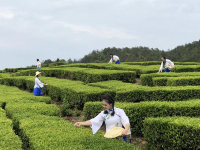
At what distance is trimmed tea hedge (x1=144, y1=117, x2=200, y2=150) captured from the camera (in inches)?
222

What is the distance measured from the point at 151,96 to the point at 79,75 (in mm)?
9476

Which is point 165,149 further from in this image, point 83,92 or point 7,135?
point 83,92

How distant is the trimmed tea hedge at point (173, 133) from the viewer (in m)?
5.64

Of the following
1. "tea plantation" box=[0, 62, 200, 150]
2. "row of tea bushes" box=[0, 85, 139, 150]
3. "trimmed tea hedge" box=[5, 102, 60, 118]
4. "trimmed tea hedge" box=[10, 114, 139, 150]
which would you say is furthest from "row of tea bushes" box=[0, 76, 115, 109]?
"trimmed tea hedge" box=[10, 114, 139, 150]

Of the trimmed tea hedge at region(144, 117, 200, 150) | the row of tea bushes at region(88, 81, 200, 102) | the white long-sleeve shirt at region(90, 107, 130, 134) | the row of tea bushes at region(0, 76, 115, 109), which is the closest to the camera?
the white long-sleeve shirt at region(90, 107, 130, 134)

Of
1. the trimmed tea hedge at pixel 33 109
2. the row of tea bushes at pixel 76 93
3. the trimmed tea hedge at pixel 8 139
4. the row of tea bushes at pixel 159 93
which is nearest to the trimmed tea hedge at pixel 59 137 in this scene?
the trimmed tea hedge at pixel 8 139

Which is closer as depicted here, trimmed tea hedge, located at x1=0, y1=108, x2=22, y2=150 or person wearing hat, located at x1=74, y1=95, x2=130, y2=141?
person wearing hat, located at x1=74, y1=95, x2=130, y2=141

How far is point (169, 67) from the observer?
52.0ft

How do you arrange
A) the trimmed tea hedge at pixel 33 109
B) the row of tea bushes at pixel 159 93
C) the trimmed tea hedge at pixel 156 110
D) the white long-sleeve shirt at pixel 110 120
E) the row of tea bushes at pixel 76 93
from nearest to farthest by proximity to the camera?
the white long-sleeve shirt at pixel 110 120 → the trimmed tea hedge at pixel 156 110 → the trimmed tea hedge at pixel 33 109 → the row of tea bushes at pixel 159 93 → the row of tea bushes at pixel 76 93

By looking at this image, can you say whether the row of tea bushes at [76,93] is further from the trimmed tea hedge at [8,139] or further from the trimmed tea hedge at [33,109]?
the trimmed tea hedge at [8,139]

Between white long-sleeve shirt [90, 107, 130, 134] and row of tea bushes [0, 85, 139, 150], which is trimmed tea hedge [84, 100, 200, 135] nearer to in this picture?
row of tea bushes [0, 85, 139, 150]

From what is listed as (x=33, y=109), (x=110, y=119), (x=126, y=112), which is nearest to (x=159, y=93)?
(x=126, y=112)

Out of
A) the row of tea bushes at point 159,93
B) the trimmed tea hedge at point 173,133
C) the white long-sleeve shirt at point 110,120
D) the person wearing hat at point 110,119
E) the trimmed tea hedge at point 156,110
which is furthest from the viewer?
the row of tea bushes at point 159,93

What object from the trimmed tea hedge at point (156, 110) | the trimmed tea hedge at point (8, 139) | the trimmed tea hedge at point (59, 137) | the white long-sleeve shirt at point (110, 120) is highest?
the white long-sleeve shirt at point (110, 120)
